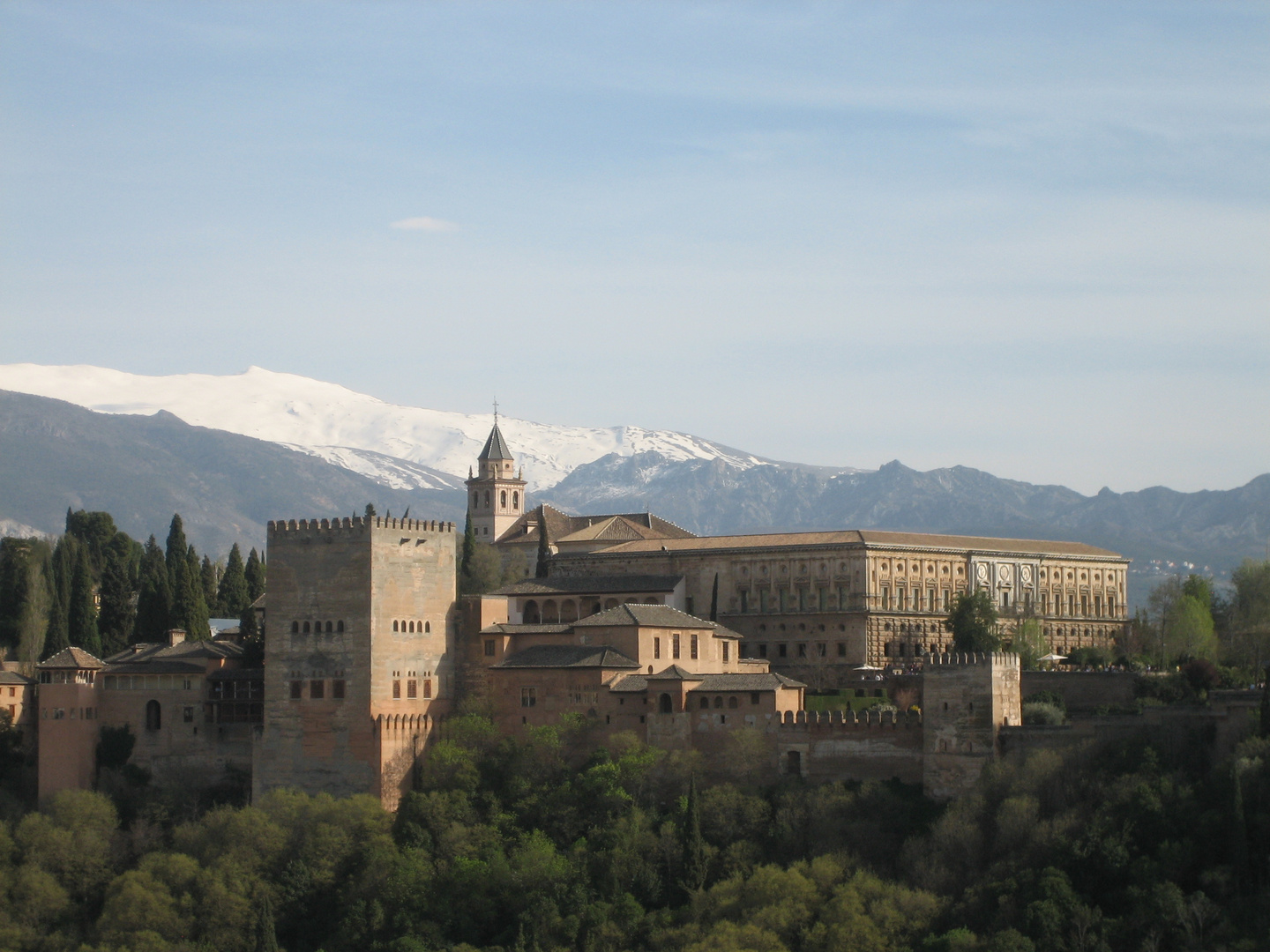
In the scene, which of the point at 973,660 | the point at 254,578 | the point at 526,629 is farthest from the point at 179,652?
the point at 973,660

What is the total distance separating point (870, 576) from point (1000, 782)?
3293 centimetres

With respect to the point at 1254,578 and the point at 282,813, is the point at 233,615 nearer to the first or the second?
the point at 282,813

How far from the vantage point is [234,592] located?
108m

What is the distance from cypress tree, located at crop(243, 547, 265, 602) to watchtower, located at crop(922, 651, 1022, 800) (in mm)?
47791

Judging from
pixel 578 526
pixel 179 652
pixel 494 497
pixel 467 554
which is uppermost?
pixel 494 497

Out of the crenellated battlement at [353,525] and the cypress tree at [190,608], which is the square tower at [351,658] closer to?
the crenellated battlement at [353,525]

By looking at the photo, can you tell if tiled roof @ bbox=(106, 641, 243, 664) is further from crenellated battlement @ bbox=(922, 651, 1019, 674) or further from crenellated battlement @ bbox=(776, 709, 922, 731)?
crenellated battlement @ bbox=(922, 651, 1019, 674)

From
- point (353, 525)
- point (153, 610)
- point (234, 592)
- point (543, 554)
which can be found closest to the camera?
point (353, 525)

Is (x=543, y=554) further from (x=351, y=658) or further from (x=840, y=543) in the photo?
(x=351, y=658)

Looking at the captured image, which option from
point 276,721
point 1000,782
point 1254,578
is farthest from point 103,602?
point 1254,578

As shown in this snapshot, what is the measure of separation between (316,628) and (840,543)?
3394 centimetres

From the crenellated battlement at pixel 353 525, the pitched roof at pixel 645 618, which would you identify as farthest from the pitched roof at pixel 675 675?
the crenellated battlement at pixel 353 525

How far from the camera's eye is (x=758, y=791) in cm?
7269

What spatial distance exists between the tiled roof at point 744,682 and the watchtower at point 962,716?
6.48 meters
